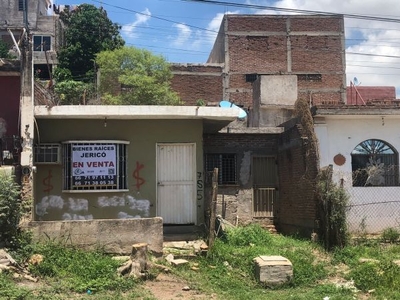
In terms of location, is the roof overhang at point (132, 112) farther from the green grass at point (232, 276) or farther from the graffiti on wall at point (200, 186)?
the green grass at point (232, 276)

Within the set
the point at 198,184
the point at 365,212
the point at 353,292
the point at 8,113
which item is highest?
the point at 8,113

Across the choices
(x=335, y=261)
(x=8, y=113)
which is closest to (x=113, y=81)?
(x=8, y=113)

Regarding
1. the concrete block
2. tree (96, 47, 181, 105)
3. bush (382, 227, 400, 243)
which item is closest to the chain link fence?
bush (382, 227, 400, 243)

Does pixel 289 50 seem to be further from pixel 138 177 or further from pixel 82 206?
pixel 82 206

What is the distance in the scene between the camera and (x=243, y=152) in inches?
526

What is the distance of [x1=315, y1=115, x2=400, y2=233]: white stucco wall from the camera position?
37.9 ft

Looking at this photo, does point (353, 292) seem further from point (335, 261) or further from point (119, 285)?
point (119, 285)

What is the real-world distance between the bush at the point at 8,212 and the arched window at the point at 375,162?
848 centimetres

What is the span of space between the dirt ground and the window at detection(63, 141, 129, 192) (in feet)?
10.6

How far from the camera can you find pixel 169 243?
941 centimetres

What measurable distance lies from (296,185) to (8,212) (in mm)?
7350

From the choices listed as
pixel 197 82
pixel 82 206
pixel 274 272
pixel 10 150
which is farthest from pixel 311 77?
pixel 274 272

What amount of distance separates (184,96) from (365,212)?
76.3ft

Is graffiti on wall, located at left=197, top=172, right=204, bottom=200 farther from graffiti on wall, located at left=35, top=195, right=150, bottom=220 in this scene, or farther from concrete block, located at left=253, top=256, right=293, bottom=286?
concrete block, located at left=253, top=256, right=293, bottom=286
